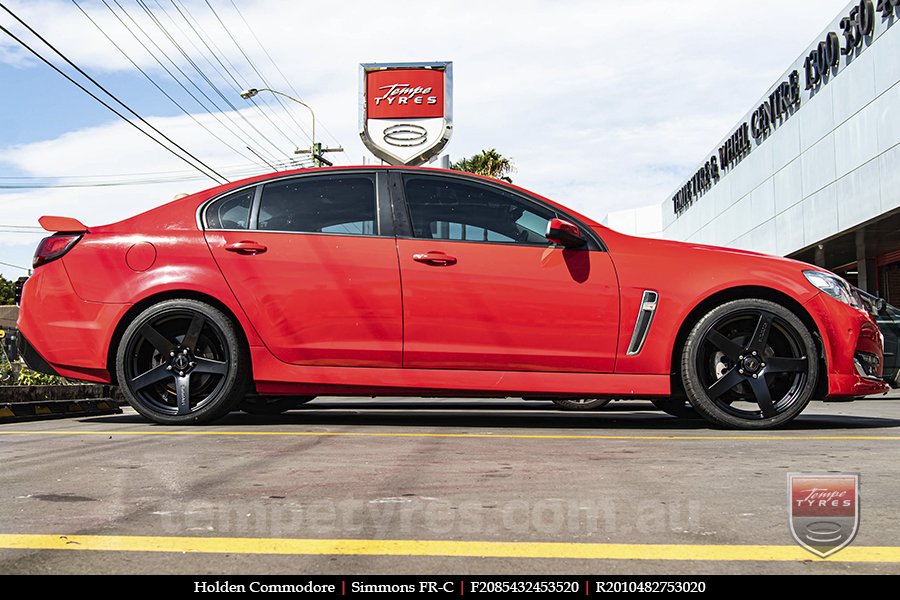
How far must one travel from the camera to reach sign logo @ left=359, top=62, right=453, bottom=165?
25406 millimetres

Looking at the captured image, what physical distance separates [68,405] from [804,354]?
18.0ft

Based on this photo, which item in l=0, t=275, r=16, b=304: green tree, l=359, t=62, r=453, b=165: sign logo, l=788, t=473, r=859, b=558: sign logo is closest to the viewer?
l=788, t=473, r=859, b=558: sign logo

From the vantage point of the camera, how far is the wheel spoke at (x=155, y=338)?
560 cm

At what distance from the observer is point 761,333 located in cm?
543

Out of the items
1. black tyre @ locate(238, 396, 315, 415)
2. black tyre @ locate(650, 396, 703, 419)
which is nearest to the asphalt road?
black tyre @ locate(650, 396, 703, 419)

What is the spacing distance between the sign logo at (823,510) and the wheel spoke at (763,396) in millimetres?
1861

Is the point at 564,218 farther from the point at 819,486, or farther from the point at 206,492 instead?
the point at 206,492

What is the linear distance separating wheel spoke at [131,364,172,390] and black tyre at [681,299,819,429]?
10.4ft

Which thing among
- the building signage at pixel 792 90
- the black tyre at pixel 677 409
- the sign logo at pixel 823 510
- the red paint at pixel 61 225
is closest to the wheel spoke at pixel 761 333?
the black tyre at pixel 677 409

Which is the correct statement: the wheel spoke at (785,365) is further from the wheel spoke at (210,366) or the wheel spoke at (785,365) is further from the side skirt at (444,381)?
the wheel spoke at (210,366)

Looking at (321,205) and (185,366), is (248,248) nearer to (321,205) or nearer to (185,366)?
(321,205)

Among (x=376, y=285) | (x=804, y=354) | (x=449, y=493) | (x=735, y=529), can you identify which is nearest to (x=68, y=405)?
(x=376, y=285)

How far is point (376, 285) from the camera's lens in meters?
5.49

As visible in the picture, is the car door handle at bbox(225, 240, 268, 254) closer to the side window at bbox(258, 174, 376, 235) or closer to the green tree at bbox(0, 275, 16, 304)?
the side window at bbox(258, 174, 376, 235)
